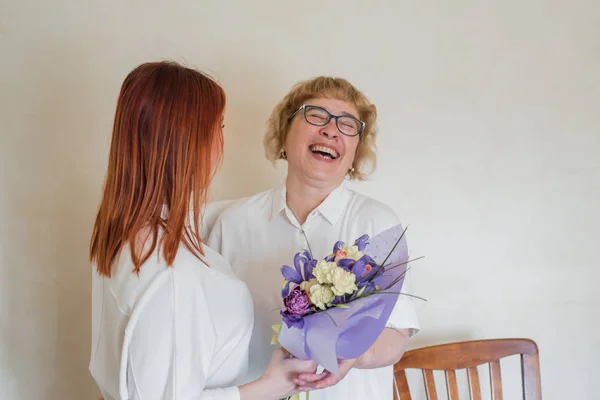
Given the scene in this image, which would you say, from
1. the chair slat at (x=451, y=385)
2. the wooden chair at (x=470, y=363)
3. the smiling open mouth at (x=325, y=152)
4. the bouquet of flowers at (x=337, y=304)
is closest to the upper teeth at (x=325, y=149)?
the smiling open mouth at (x=325, y=152)

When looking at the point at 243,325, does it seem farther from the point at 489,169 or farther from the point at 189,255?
the point at 489,169

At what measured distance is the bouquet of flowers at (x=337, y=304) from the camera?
108 cm

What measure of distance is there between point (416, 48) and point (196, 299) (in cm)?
150

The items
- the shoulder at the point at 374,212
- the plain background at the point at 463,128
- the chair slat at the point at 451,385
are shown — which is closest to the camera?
the shoulder at the point at 374,212

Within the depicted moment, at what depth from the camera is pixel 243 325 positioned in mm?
1259

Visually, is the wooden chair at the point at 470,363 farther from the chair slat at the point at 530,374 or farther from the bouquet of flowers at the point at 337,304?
the bouquet of flowers at the point at 337,304

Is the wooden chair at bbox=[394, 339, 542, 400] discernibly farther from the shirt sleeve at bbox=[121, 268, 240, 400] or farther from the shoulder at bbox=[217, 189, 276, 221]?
the shirt sleeve at bbox=[121, 268, 240, 400]

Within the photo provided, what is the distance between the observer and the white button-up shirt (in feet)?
4.96

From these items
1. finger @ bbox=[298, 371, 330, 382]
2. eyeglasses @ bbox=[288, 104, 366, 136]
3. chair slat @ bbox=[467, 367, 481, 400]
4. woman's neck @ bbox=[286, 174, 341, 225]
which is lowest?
chair slat @ bbox=[467, 367, 481, 400]

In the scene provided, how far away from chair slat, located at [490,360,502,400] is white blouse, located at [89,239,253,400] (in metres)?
1.15

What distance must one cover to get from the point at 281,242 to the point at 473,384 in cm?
94

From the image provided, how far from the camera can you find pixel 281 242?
1.62 m

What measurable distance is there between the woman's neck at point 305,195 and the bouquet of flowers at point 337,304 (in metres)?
→ 0.43

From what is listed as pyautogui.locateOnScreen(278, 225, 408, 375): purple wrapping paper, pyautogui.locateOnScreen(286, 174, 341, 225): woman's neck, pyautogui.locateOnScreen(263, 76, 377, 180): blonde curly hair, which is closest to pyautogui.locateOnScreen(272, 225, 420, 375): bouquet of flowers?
pyautogui.locateOnScreen(278, 225, 408, 375): purple wrapping paper
